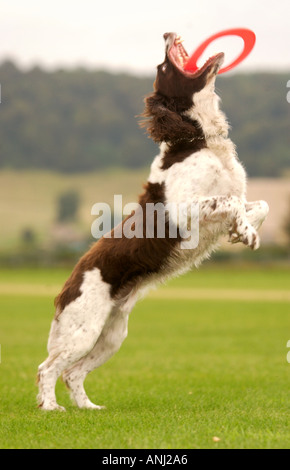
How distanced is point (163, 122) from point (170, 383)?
14.6ft

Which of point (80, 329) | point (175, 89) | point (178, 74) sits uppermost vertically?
point (178, 74)

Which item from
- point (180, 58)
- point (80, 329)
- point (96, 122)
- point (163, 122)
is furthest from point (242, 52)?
point (96, 122)

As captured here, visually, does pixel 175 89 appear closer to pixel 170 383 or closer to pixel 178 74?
pixel 178 74

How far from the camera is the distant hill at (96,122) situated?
113812 mm

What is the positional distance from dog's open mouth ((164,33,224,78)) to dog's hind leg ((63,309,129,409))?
Result: 264 centimetres

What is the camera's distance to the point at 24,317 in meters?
22.8

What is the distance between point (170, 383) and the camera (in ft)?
33.3

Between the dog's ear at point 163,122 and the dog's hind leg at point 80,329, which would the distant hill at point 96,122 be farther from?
the dog's hind leg at point 80,329

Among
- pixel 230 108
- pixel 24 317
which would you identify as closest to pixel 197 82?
pixel 24 317

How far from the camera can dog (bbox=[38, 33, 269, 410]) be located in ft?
22.9

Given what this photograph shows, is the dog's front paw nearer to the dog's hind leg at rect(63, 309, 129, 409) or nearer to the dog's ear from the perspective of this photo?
the dog's ear

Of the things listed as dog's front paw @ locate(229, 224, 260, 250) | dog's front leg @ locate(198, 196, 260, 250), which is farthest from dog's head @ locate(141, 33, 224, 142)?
dog's front paw @ locate(229, 224, 260, 250)

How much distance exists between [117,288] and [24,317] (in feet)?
53.2
